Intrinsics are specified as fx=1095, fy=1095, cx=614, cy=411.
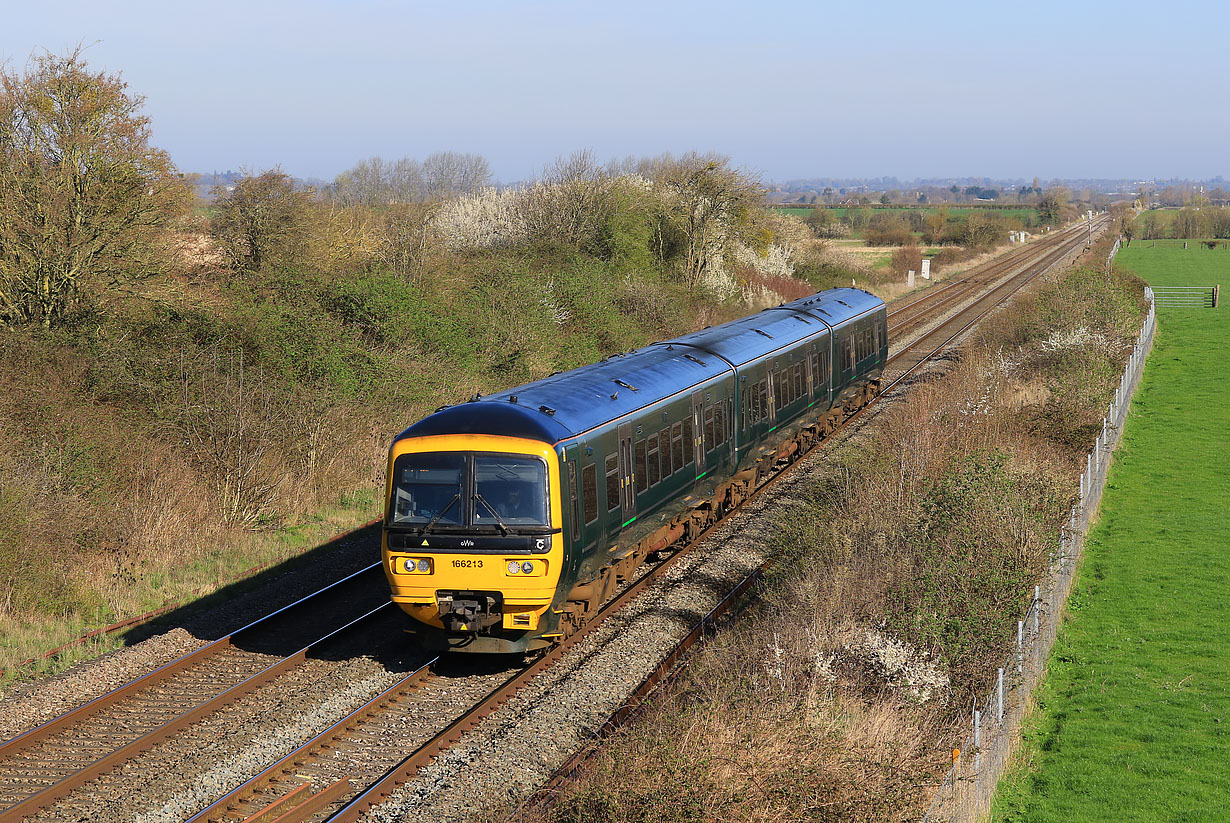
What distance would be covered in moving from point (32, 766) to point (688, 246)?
1438 inches

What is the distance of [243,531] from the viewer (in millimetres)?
17453

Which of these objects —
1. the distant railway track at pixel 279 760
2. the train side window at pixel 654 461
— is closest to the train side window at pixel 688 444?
the train side window at pixel 654 461

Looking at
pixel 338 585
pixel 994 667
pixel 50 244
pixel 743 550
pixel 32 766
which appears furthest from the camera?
pixel 50 244

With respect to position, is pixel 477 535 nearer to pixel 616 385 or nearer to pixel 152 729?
pixel 152 729

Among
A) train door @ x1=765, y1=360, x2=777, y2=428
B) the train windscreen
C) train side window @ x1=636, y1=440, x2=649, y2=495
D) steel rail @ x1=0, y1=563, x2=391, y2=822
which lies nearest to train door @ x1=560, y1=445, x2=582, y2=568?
the train windscreen

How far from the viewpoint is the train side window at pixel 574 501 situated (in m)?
11.7

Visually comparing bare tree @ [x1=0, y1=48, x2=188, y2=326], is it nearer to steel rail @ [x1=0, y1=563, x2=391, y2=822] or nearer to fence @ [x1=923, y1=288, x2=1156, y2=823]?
steel rail @ [x1=0, y1=563, x2=391, y2=822]

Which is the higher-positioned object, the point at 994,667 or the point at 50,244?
the point at 50,244

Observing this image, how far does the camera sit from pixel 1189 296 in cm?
5925

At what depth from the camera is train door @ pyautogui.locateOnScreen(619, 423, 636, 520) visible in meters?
13.3

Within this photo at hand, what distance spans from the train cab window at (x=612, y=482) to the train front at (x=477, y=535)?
5.02 ft

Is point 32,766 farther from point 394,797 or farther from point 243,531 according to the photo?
point 243,531

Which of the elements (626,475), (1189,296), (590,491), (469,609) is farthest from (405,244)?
(1189,296)

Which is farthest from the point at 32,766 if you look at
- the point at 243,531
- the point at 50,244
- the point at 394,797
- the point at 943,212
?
the point at 943,212
